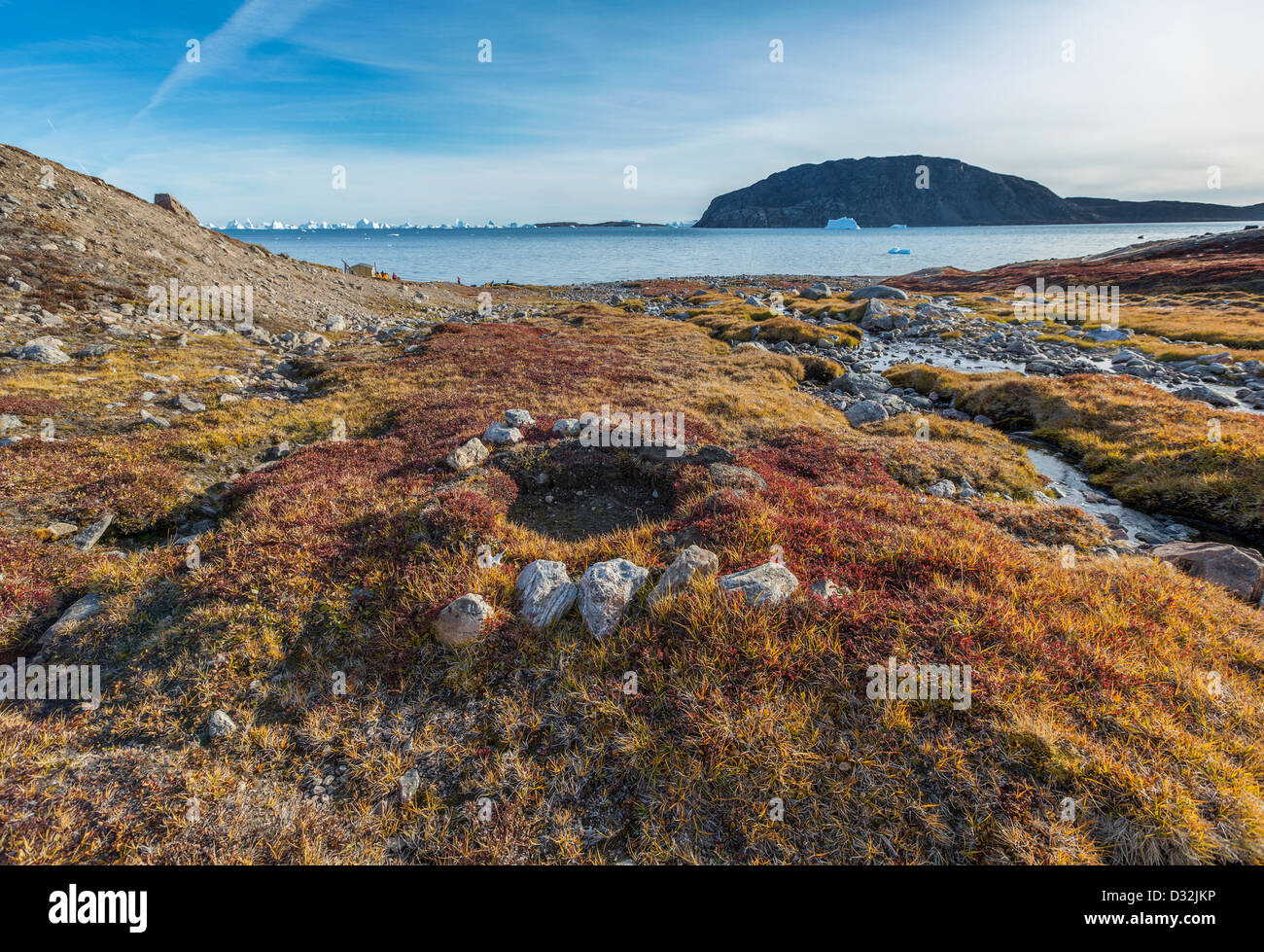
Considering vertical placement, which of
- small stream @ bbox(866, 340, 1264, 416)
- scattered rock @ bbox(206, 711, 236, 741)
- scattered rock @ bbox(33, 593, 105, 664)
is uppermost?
small stream @ bbox(866, 340, 1264, 416)

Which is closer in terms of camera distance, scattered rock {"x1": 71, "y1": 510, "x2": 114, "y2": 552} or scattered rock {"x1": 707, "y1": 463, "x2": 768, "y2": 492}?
scattered rock {"x1": 71, "y1": 510, "x2": 114, "y2": 552}

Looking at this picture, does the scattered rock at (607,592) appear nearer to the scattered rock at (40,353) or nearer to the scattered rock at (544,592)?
the scattered rock at (544,592)

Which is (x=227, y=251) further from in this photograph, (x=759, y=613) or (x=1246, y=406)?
(x=1246, y=406)

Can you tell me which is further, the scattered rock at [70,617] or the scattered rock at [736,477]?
the scattered rock at [736,477]

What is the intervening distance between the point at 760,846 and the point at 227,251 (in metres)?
53.6

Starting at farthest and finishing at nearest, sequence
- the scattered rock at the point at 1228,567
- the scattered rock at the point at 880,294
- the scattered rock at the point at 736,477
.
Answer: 1. the scattered rock at the point at 880,294
2. the scattered rock at the point at 736,477
3. the scattered rock at the point at 1228,567

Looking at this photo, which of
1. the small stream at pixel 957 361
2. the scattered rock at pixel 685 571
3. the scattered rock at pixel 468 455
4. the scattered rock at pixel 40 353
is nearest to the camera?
the scattered rock at pixel 685 571

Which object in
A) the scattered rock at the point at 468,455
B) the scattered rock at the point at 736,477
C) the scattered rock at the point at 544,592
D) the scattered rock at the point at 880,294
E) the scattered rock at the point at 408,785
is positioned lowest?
the scattered rock at the point at 408,785

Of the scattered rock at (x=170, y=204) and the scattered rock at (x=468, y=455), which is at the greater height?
the scattered rock at (x=170, y=204)

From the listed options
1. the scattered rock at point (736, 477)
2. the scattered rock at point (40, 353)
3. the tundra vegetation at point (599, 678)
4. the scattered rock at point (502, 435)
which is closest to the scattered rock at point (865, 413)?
the tundra vegetation at point (599, 678)

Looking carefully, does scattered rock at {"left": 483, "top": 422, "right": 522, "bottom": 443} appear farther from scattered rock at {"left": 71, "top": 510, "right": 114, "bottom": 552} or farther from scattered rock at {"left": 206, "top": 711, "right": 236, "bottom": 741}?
scattered rock at {"left": 206, "top": 711, "right": 236, "bottom": 741}

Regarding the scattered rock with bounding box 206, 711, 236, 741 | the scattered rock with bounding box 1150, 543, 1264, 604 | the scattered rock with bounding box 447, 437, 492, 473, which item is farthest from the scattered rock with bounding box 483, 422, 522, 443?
the scattered rock with bounding box 1150, 543, 1264, 604

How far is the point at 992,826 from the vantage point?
3742mm

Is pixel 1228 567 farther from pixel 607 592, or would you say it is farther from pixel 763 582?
pixel 607 592
